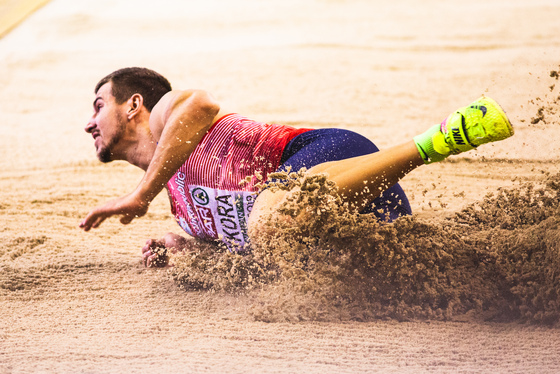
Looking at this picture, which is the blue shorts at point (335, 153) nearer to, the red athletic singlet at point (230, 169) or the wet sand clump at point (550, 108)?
the red athletic singlet at point (230, 169)

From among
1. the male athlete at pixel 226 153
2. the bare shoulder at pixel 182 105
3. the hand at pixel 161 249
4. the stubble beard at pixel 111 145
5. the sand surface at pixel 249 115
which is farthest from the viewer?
the hand at pixel 161 249

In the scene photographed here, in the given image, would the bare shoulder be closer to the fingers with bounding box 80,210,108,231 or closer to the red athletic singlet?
the red athletic singlet

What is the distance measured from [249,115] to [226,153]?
1753 mm

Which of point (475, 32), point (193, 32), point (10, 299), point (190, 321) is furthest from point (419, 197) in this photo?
point (193, 32)

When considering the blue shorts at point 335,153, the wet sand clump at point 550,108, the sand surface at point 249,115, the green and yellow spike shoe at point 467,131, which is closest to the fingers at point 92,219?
the sand surface at point 249,115

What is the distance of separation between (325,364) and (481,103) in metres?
0.74

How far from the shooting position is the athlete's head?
5.86 ft

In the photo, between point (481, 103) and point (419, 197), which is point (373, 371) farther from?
point (419, 197)

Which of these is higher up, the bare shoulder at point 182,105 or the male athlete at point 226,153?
the bare shoulder at point 182,105

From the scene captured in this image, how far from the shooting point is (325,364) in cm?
127

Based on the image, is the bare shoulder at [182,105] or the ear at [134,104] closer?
the bare shoulder at [182,105]

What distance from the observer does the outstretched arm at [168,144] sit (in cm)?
149

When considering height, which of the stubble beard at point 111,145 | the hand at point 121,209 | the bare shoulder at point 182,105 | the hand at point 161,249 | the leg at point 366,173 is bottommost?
the hand at point 161,249

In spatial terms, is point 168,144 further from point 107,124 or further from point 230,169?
point 107,124
